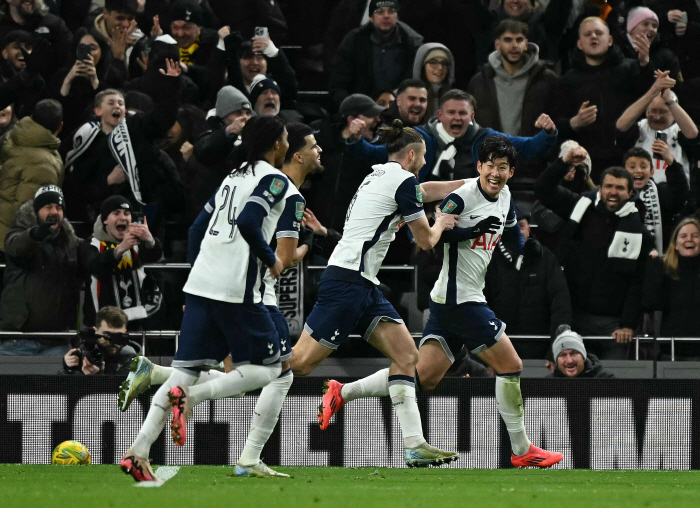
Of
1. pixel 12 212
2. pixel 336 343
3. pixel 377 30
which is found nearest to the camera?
pixel 336 343

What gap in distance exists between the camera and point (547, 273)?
36.9ft

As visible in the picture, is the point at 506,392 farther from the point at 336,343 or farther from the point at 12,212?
the point at 12,212

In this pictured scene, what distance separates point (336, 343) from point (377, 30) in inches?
219

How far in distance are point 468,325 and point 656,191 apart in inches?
162

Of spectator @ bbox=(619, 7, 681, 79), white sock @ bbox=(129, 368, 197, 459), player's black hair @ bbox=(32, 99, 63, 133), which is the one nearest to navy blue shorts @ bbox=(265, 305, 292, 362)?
white sock @ bbox=(129, 368, 197, 459)

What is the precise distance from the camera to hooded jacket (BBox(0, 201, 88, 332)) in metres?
11.4

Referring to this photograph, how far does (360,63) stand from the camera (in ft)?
43.9

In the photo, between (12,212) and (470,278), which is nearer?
(470,278)

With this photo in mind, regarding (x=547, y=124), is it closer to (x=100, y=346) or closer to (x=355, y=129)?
(x=355, y=129)

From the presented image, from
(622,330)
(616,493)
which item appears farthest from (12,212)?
(616,493)

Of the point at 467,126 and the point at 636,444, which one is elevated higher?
the point at 467,126

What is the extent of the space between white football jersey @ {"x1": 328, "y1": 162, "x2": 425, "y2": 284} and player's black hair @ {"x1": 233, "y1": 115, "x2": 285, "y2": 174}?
139 cm

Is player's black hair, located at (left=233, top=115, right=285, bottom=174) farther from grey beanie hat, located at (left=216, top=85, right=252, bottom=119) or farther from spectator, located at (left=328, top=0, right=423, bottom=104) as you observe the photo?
spectator, located at (left=328, top=0, right=423, bottom=104)

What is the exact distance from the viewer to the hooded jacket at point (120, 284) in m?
11.2
